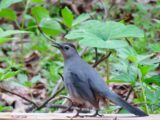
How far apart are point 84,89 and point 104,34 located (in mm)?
445

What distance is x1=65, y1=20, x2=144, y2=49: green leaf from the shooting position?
3.72 meters

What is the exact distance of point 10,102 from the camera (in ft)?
18.7

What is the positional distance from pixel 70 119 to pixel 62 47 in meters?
0.57

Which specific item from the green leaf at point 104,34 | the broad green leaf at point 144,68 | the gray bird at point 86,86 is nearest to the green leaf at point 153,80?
the broad green leaf at point 144,68

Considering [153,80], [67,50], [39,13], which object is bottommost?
[153,80]

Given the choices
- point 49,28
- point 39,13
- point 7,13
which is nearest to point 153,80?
point 49,28

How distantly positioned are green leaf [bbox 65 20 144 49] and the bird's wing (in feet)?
0.69

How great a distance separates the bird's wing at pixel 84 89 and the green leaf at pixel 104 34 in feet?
0.69

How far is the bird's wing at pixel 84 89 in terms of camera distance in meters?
3.61

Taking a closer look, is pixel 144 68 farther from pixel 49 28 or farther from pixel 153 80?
pixel 49 28

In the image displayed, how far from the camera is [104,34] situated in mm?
3895

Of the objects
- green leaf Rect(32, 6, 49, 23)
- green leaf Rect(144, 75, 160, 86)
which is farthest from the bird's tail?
green leaf Rect(32, 6, 49, 23)

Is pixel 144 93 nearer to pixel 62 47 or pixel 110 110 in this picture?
pixel 110 110

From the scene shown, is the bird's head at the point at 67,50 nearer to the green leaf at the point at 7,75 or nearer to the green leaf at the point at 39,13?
the green leaf at the point at 7,75
